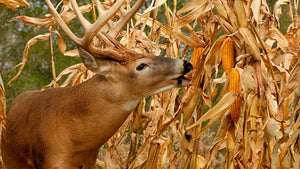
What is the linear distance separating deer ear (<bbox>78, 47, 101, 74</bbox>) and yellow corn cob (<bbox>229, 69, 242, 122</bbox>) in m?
1.04

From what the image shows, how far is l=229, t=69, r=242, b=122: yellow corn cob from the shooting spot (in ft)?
12.1

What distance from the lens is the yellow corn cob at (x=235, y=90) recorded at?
368 centimetres

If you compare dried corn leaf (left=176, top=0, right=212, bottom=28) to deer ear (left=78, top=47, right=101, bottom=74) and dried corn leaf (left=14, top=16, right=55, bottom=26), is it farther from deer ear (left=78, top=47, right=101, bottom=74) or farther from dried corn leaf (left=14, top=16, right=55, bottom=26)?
dried corn leaf (left=14, top=16, right=55, bottom=26)

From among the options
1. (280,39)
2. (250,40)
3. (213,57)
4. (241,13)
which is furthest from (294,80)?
(280,39)

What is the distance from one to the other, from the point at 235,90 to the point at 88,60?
3.76 feet

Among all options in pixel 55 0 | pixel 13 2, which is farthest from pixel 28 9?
pixel 13 2

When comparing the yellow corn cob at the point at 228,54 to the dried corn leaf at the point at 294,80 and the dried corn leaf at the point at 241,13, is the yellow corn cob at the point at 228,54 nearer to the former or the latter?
the dried corn leaf at the point at 241,13

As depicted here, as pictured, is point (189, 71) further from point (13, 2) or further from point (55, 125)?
point (13, 2)

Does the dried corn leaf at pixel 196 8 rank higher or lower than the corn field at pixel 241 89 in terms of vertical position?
higher

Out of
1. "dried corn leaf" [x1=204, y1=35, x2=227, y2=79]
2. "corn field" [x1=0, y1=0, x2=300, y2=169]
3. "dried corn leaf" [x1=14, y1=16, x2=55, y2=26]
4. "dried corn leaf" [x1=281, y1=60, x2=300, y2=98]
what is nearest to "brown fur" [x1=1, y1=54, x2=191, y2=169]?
"dried corn leaf" [x1=204, y1=35, x2=227, y2=79]

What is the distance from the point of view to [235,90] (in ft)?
12.3

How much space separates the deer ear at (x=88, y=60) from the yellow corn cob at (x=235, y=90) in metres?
1.04

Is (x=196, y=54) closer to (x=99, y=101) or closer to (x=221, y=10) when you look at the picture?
(x=221, y=10)

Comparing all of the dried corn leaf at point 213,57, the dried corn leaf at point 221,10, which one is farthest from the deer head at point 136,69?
the dried corn leaf at point 221,10
